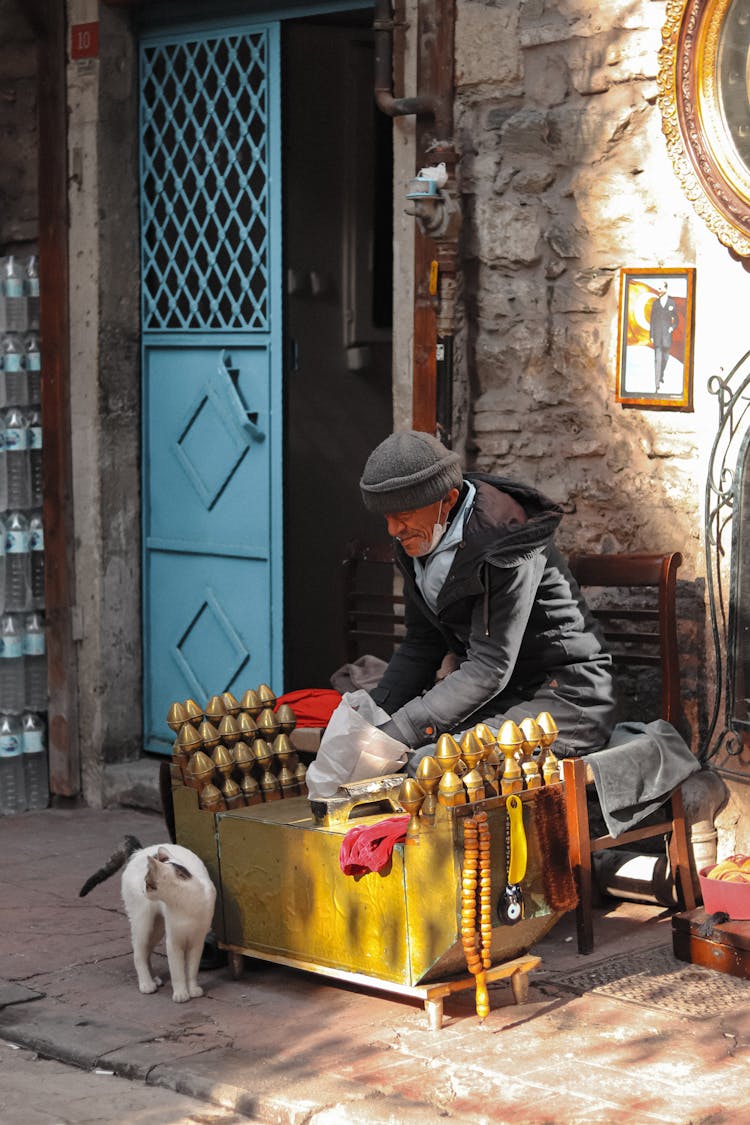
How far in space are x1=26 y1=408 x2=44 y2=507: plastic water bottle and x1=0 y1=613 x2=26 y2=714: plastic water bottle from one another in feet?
1.76

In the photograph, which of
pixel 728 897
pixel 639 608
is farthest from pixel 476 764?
pixel 639 608

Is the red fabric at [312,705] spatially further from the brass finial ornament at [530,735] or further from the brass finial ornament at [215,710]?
the brass finial ornament at [530,735]

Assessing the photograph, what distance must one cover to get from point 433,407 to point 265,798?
1660 millimetres

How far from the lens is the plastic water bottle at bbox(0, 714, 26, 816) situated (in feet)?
24.8

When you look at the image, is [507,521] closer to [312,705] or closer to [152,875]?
[312,705]

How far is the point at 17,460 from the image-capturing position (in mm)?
7547

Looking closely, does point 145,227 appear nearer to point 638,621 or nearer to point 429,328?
point 429,328

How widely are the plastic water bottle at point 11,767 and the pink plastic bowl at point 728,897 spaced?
11.6 feet

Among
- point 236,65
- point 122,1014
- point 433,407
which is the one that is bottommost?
point 122,1014

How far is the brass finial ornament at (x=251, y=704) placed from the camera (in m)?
5.40

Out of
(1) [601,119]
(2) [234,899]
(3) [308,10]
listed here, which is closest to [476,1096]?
(2) [234,899]

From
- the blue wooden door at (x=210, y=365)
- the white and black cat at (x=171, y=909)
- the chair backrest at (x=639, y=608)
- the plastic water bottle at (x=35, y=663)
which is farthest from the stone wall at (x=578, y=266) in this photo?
the plastic water bottle at (x=35, y=663)

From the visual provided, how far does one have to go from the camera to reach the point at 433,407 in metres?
6.20

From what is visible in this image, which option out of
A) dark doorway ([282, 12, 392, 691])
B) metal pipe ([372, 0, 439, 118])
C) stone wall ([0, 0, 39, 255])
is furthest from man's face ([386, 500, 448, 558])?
stone wall ([0, 0, 39, 255])
